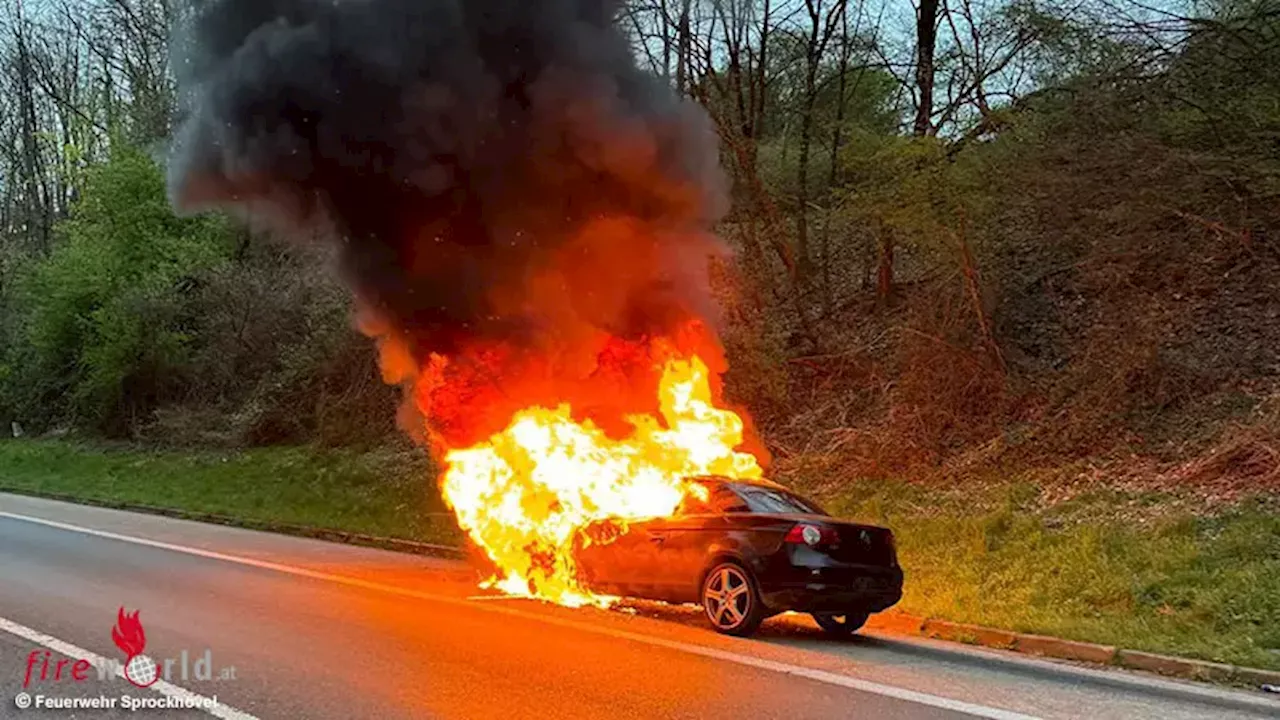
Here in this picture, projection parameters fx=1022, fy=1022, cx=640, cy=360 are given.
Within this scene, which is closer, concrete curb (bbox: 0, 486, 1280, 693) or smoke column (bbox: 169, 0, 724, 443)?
concrete curb (bbox: 0, 486, 1280, 693)

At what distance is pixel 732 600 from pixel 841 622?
3.70 ft

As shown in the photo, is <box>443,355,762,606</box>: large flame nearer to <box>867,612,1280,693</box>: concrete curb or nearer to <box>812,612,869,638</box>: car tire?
<box>812,612,869,638</box>: car tire

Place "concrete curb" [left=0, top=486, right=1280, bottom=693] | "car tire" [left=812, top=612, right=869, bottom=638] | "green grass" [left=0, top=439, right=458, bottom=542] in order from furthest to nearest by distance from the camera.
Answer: "green grass" [left=0, top=439, right=458, bottom=542]
"car tire" [left=812, top=612, right=869, bottom=638]
"concrete curb" [left=0, top=486, right=1280, bottom=693]

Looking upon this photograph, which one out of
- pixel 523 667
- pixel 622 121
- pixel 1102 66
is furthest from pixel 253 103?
pixel 1102 66

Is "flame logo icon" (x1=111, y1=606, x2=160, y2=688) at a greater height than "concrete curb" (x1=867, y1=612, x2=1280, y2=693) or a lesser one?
lesser

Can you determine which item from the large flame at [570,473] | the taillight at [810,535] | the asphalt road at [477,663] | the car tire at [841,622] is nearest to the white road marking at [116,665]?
the asphalt road at [477,663]

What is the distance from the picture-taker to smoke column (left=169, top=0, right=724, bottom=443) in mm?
10312

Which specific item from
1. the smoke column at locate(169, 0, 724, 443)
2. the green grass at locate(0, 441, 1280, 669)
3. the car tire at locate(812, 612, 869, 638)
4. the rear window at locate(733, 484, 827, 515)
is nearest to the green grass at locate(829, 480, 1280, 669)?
the green grass at locate(0, 441, 1280, 669)

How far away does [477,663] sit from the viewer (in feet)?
21.4

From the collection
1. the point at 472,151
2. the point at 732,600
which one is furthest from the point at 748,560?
the point at 472,151

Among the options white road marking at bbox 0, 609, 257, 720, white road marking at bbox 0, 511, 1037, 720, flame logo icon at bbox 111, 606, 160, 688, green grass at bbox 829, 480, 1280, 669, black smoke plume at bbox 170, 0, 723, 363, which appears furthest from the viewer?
black smoke plume at bbox 170, 0, 723, 363

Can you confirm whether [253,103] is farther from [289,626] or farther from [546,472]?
[289,626]

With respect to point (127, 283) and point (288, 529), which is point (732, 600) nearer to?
point (288, 529)

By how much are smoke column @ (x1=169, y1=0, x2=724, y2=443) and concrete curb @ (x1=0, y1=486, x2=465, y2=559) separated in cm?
309
